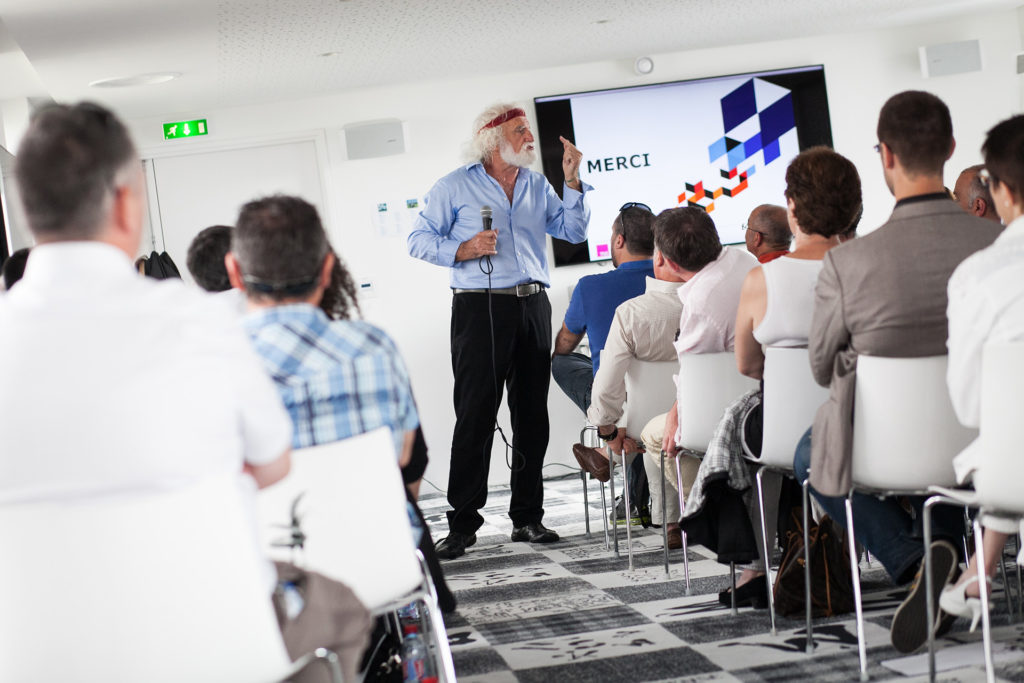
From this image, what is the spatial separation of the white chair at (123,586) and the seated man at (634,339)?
2716 millimetres

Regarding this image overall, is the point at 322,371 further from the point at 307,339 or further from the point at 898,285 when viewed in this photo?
the point at 898,285

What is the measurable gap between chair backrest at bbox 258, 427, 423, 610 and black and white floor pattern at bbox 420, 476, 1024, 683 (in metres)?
1.01

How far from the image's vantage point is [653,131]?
6.86 metres

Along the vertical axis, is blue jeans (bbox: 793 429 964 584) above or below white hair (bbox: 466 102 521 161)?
below

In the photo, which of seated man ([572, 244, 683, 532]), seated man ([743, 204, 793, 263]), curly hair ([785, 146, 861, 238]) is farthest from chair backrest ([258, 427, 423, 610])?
seated man ([743, 204, 793, 263])

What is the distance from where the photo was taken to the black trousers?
178 inches

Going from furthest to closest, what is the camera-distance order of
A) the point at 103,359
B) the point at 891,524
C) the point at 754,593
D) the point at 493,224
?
the point at 493,224 < the point at 754,593 < the point at 891,524 < the point at 103,359

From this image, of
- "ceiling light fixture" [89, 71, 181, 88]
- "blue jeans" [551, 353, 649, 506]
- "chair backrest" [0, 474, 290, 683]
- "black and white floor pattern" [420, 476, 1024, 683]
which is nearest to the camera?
"chair backrest" [0, 474, 290, 683]

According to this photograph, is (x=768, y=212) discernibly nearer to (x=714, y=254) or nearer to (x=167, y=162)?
(x=714, y=254)

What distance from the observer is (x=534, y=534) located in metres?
4.72

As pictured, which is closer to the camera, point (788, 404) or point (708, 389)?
point (788, 404)

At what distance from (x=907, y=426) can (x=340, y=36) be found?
3766 mm

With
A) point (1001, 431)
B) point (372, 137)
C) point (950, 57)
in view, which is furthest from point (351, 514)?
point (950, 57)

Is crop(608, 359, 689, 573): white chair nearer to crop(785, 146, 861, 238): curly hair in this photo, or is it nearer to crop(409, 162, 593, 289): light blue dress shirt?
crop(409, 162, 593, 289): light blue dress shirt
